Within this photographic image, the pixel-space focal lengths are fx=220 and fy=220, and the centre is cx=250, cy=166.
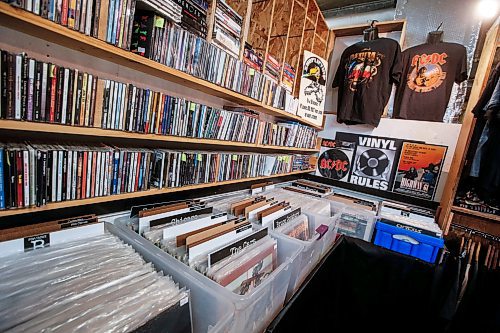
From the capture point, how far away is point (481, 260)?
70.7 inches

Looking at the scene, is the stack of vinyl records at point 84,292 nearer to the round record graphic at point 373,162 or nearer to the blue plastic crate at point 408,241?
the blue plastic crate at point 408,241

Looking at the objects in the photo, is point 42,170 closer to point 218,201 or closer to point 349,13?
point 218,201

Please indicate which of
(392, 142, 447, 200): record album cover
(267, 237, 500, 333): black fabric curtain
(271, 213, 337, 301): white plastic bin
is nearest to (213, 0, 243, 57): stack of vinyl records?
(271, 213, 337, 301): white plastic bin

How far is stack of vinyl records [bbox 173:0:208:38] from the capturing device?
3.36 feet

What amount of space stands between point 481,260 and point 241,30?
2.56 m

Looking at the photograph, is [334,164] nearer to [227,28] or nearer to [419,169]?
[419,169]

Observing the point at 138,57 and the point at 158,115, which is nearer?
the point at 138,57

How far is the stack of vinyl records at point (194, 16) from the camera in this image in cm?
102

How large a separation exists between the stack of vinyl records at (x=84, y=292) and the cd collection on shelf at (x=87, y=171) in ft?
0.51

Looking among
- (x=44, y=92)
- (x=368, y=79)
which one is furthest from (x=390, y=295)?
(x=44, y=92)

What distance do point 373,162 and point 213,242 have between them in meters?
2.31

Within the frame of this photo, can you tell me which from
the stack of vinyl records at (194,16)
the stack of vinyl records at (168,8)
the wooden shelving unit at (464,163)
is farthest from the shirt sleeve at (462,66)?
the stack of vinyl records at (168,8)

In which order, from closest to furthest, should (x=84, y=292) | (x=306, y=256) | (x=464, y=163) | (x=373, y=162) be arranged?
(x=84, y=292)
(x=306, y=256)
(x=464, y=163)
(x=373, y=162)

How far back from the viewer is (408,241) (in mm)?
1771
